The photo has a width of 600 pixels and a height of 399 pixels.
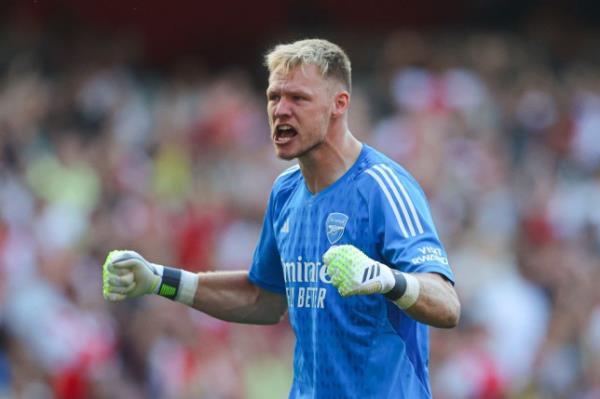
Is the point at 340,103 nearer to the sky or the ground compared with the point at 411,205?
nearer to the sky

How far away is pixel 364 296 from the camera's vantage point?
572 centimetres

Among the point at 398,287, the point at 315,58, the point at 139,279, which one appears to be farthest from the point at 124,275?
the point at 398,287

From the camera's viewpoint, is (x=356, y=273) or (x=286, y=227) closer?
(x=356, y=273)

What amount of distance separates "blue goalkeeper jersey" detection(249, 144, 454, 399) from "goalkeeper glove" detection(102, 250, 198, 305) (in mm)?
627

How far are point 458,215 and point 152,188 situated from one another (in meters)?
3.06

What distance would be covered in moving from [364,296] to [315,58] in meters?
1.08

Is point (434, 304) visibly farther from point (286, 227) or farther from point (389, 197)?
point (286, 227)

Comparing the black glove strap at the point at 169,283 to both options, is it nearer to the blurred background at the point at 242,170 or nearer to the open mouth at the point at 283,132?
the open mouth at the point at 283,132

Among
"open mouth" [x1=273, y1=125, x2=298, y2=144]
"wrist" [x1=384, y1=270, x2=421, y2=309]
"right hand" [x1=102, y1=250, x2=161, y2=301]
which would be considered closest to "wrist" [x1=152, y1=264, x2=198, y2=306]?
"right hand" [x1=102, y1=250, x2=161, y2=301]

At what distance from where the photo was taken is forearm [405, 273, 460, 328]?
5.35m

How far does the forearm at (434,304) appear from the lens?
535 cm

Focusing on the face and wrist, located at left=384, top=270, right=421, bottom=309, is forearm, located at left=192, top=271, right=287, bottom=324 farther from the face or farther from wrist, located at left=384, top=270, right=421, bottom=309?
wrist, located at left=384, top=270, right=421, bottom=309

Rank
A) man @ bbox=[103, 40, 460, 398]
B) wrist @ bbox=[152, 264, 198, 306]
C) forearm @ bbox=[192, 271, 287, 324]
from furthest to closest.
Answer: forearm @ bbox=[192, 271, 287, 324]
wrist @ bbox=[152, 264, 198, 306]
man @ bbox=[103, 40, 460, 398]

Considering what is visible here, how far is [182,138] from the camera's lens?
14.2m
